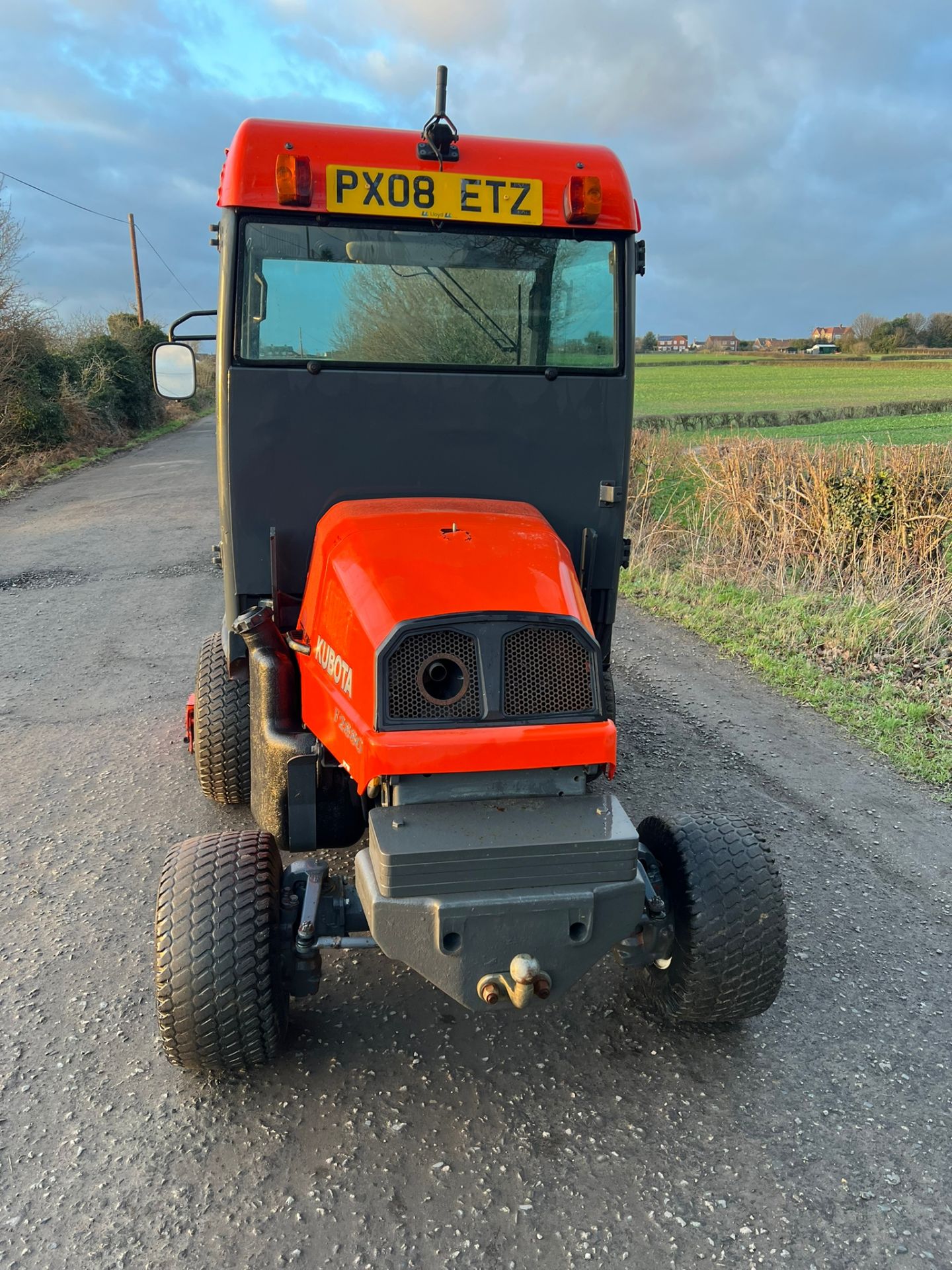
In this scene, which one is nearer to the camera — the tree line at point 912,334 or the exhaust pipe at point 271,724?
the exhaust pipe at point 271,724

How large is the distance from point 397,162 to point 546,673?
2.06 m

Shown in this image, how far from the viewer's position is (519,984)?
237cm

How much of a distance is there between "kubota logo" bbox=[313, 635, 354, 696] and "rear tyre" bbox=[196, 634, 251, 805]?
1.33 m

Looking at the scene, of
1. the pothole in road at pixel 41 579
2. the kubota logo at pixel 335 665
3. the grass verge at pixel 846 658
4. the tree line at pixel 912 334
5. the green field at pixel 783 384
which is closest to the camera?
the kubota logo at pixel 335 665

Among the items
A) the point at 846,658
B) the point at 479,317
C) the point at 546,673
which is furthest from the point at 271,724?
the point at 846,658

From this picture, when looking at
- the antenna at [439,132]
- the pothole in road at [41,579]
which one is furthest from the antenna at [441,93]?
the pothole in road at [41,579]

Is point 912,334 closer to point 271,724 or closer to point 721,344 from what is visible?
point 721,344

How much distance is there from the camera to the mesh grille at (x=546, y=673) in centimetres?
259

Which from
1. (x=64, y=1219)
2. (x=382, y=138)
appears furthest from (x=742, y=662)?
(x=64, y=1219)

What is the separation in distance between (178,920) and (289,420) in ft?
6.06

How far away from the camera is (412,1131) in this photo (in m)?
2.62

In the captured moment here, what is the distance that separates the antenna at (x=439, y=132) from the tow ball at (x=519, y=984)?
2793 millimetres

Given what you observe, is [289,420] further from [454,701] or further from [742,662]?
[742,662]

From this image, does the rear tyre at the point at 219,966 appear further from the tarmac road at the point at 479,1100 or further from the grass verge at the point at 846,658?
the grass verge at the point at 846,658
